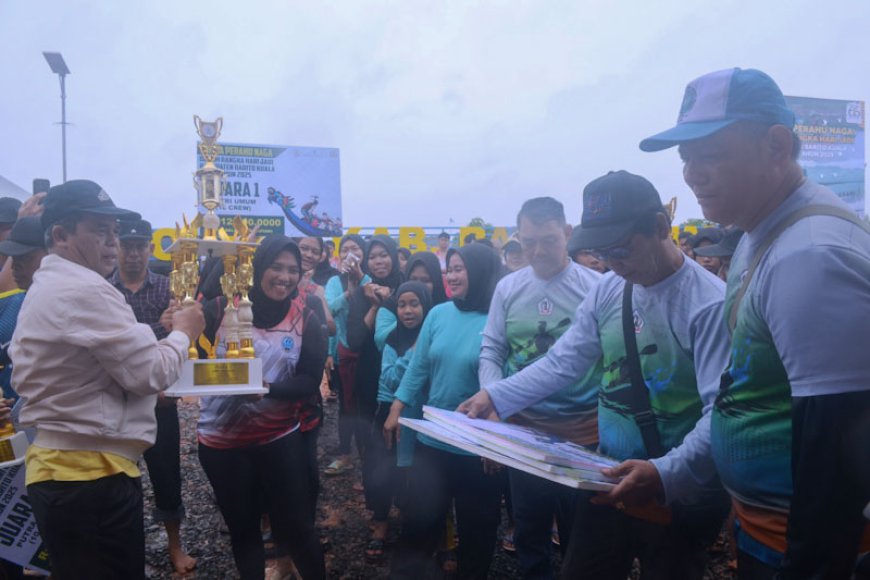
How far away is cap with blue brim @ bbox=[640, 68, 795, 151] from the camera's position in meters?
1.48

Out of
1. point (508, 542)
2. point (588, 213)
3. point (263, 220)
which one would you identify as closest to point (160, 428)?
point (508, 542)

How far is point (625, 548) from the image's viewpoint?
217 cm

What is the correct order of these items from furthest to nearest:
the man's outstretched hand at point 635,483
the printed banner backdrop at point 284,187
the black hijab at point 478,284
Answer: the printed banner backdrop at point 284,187 < the black hijab at point 478,284 < the man's outstretched hand at point 635,483

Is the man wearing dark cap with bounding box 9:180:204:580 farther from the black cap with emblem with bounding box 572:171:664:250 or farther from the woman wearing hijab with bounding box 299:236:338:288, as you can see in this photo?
the woman wearing hijab with bounding box 299:236:338:288

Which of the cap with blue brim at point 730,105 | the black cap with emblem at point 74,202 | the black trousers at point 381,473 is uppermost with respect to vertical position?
the cap with blue brim at point 730,105

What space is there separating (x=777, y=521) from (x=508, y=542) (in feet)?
9.99

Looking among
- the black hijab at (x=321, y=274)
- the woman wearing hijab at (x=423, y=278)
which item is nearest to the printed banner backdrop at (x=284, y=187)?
the black hijab at (x=321, y=274)

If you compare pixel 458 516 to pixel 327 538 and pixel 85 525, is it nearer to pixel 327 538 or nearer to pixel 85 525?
pixel 327 538

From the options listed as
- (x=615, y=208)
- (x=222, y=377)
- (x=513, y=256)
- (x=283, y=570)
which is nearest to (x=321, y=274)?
(x=513, y=256)

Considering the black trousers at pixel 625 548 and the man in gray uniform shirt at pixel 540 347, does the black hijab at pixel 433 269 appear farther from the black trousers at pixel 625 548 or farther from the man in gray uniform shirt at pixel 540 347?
the black trousers at pixel 625 548

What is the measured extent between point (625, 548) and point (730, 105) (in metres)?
1.65

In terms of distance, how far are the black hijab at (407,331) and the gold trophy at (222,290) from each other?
132 centimetres

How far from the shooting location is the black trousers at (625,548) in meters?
2.00

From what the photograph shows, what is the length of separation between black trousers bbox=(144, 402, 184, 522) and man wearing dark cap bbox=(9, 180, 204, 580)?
55.5 inches
